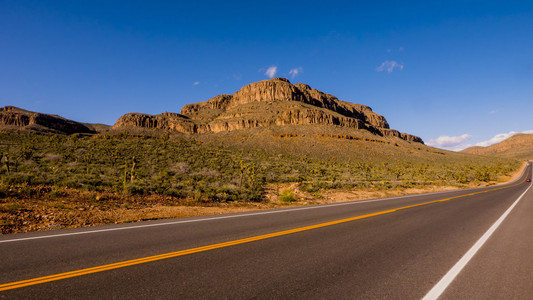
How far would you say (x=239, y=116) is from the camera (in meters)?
119

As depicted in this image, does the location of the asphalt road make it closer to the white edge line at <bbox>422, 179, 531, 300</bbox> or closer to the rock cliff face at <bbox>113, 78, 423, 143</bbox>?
the white edge line at <bbox>422, 179, 531, 300</bbox>

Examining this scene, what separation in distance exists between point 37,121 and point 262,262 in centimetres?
14002

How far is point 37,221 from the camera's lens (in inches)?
284

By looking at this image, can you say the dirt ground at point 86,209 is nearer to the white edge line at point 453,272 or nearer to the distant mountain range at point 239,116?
the white edge line at point 453,272

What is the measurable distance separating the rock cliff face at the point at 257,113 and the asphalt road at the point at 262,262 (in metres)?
93.0

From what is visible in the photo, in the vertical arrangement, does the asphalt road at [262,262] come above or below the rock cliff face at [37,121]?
below

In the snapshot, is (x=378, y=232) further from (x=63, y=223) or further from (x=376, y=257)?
(x=63, y=223)

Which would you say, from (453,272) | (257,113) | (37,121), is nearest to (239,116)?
(257,113)

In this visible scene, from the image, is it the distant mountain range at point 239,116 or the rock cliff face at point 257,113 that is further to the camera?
the rock cliff face at point 257,113

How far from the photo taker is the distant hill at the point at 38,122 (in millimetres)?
93231

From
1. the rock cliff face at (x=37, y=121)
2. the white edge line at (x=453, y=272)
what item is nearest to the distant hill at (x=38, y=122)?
the rock cliff face at (x=37, y=121)

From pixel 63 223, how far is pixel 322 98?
168 metres

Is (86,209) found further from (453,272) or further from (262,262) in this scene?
(453,272)

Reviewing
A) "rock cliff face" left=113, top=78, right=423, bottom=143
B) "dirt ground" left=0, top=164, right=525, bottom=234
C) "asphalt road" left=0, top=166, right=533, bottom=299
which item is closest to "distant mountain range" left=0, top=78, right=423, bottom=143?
"rock cliff face" left=113, top=78, right=423, bottom=143
